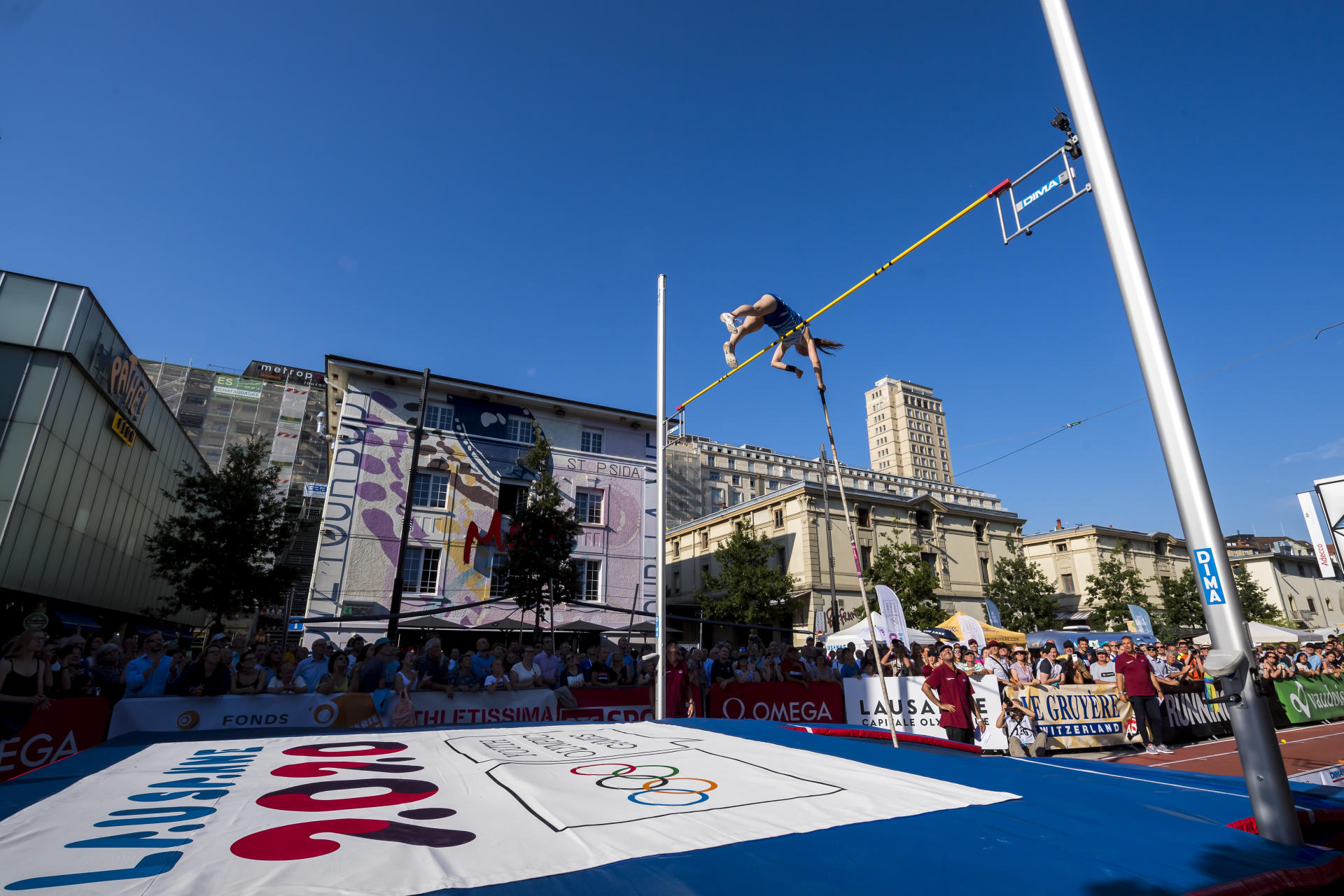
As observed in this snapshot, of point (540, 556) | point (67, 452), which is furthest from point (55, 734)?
point (67, 452)

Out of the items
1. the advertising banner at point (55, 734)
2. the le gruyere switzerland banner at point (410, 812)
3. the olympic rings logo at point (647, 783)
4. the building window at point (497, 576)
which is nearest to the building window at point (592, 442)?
the building window at point (497, 576)

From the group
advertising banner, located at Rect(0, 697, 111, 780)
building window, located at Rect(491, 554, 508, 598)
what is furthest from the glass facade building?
advertising banner, located at Rect(0, 697, 111, 780)

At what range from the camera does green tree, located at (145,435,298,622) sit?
1967cm

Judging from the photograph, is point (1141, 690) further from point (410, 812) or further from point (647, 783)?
point (410, 812)

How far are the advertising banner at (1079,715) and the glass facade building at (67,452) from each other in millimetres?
22017

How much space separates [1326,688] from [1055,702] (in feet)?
32.7

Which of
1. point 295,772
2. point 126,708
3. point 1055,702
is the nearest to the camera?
point 295,772

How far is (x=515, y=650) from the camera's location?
36.8 ft

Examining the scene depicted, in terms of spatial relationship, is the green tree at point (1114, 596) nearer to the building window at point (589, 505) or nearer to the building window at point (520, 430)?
the building window at point (589, 505)

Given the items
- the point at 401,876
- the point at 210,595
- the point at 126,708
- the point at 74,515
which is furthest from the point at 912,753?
the point at 74,515

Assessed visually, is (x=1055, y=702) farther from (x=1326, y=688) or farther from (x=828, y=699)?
(x=1326, y=688)

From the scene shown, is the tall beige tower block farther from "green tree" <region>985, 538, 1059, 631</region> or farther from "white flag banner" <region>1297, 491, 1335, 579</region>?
"white flag banner" <region>1297, 491, 1335, 579</region>

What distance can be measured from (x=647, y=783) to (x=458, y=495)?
23.5m

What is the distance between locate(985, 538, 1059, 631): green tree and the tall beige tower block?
2888 inches
